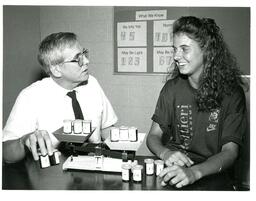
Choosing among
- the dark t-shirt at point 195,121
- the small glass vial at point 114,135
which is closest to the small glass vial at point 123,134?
the small glass vial at point 114,135

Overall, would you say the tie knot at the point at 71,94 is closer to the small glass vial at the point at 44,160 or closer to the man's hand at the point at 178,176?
the small glass vial at the point at 44,160

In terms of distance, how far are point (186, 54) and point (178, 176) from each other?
2.26 feet

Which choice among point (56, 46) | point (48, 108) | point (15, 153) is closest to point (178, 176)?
point (15, 153)

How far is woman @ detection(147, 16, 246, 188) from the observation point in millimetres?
1478

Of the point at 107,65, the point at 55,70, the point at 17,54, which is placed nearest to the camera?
the point at 55,70

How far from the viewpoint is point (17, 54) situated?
2258 millimetres

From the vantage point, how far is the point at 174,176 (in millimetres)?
1081

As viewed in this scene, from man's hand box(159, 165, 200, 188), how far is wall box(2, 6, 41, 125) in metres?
1.50

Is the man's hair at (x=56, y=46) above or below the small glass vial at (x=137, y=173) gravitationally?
above

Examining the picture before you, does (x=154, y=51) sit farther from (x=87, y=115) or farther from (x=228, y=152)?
(x=228, y=152)

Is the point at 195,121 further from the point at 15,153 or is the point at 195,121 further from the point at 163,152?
the point at 15,153

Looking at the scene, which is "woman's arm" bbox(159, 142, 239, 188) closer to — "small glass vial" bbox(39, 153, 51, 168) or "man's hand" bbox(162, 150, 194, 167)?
"man's hand" bbox(162, 150, 194, 167)

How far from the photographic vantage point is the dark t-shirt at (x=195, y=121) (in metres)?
1.45

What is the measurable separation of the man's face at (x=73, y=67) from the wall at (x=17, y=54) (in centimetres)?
78
